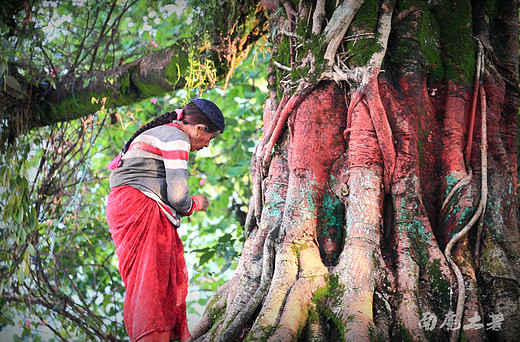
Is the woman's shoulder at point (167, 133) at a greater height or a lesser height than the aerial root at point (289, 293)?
greater

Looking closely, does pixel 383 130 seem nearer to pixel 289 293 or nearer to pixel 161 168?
pixel 289 293

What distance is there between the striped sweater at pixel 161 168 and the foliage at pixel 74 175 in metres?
1.33

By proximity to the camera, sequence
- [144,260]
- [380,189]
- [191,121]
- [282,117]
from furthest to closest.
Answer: [282,117] < [380,189] < [191,121] < [144,260]

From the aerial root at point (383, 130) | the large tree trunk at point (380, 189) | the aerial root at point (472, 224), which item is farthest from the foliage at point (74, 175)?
the aerial root at point (472, 224)

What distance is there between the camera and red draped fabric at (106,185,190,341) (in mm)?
2602

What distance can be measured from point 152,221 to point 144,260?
21 cm

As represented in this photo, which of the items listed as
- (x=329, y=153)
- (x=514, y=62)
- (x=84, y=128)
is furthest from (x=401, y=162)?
(x=84, y=128)

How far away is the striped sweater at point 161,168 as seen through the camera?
2697 millimetres

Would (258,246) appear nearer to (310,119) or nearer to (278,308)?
(278,308)

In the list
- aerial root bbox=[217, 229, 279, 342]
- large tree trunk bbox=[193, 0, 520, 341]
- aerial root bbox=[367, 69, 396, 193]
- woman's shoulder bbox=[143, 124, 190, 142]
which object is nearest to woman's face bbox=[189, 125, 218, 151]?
woman's shoulder bbox=[143, 124, 190, 142]

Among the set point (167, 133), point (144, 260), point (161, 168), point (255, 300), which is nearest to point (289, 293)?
point (255, 300)

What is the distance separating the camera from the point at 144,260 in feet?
8.75

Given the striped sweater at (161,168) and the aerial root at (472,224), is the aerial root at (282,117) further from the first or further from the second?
the aerial root at (472,224)

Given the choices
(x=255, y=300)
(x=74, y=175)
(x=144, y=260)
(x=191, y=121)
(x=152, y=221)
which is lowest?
(x=255, y=300)
